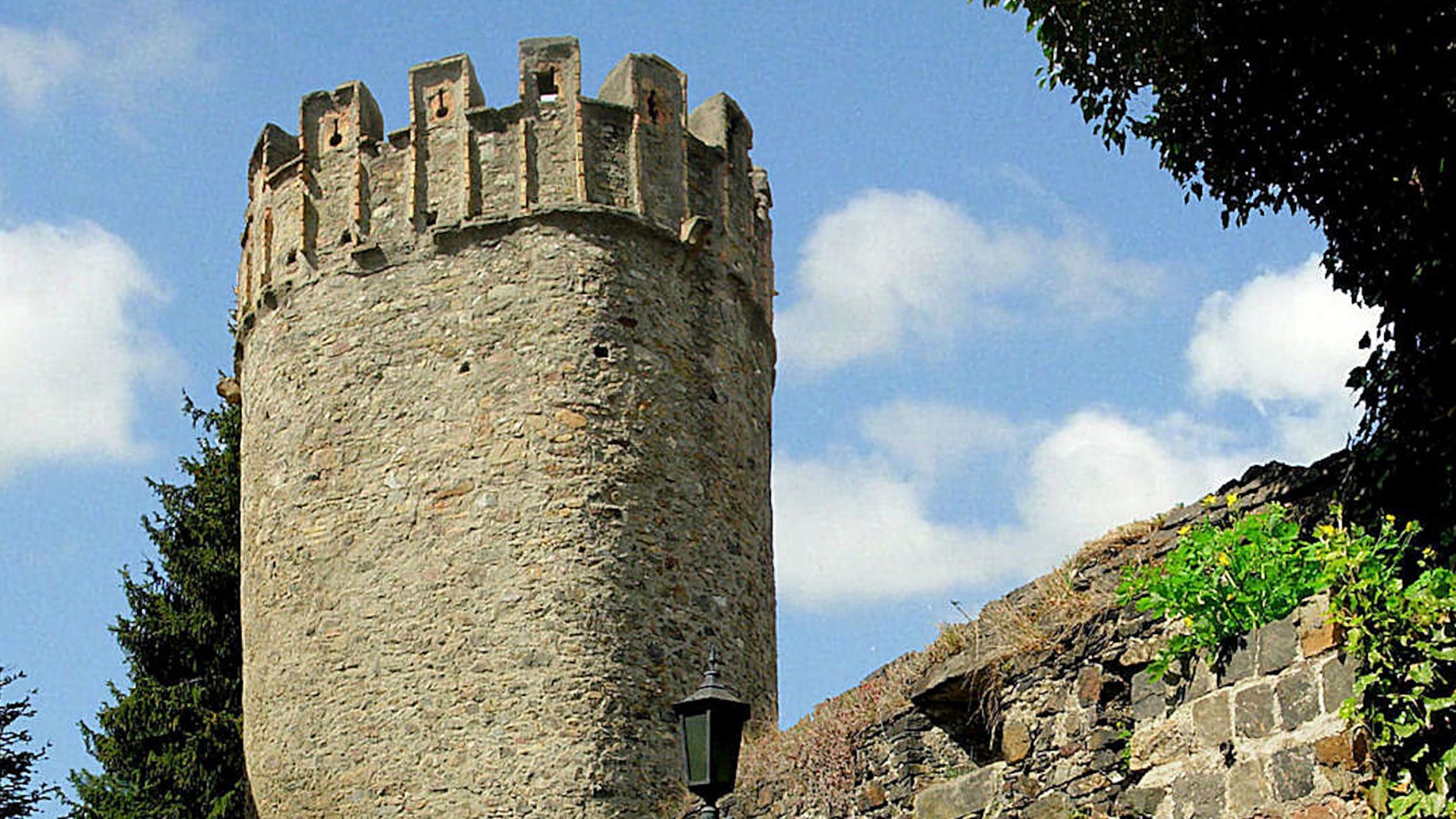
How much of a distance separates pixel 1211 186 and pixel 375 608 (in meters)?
7.26

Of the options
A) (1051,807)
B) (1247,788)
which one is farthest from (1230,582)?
(1051,807)

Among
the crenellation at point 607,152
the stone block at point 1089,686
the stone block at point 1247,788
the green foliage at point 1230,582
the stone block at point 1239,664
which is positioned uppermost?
the crenellation at point 607,152

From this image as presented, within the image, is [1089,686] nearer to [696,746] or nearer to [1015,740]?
[1015,740]

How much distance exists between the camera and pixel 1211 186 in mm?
10508

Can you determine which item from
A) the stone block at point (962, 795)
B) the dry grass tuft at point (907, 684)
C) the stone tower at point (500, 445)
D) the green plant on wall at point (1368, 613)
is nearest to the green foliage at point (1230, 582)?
the green plant on wall at point (1368, 613)

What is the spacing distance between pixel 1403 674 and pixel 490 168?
33.3ft

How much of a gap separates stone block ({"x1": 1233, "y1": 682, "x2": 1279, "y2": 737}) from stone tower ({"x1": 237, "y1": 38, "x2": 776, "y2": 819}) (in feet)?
23.2

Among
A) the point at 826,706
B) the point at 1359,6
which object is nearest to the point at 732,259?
the point at 826,706

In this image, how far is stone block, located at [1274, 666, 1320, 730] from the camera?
7199 millimetres

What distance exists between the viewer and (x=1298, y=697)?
7.26m

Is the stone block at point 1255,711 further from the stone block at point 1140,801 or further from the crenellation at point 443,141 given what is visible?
the crenellation at point 443,141

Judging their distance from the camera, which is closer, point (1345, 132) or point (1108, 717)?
point (1108, 717)

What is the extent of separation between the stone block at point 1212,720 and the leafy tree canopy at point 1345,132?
4.28ft

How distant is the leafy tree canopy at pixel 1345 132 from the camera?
29.2 feet
